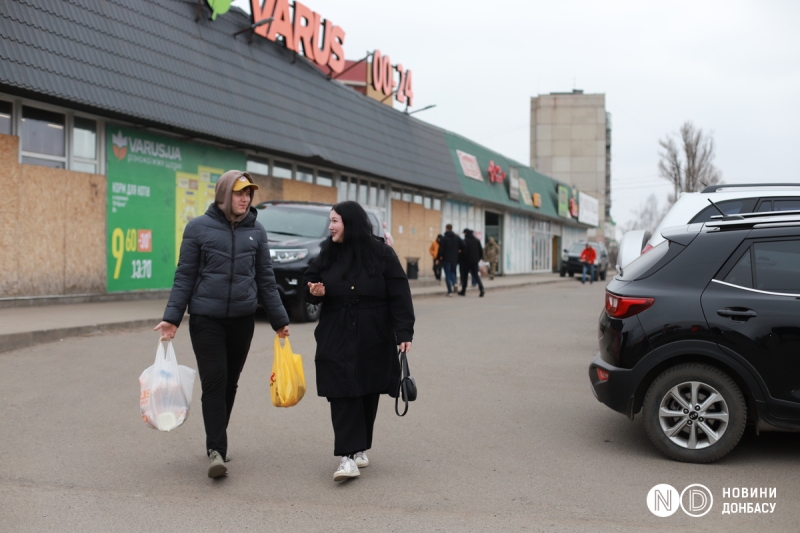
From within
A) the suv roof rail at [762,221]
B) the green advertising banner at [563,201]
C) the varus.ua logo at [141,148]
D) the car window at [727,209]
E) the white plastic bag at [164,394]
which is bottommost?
the white plastic bag at [164,394]

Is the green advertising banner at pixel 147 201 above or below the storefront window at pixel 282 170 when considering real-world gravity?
below

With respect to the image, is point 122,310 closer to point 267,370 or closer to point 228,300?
point 267,370

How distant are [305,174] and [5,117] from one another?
35.3ft

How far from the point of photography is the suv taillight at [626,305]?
5.81 m

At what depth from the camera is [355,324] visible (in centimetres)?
527

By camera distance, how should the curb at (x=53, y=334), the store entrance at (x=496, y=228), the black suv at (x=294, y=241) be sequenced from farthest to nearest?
the store entrance at (x=496, y=228) < the black suv at (x=294, y=241) < the curb at (x=53, y=334)

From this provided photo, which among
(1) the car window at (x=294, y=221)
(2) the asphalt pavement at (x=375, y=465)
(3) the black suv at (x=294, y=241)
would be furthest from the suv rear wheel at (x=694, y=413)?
Result: (1) the car window at (x=294, y=221)

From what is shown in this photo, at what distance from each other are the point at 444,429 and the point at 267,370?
10.6ft

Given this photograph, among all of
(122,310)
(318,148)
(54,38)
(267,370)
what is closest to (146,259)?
(122,310)

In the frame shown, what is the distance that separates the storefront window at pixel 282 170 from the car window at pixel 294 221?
7.77 m

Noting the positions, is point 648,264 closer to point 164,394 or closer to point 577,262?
point 164,394

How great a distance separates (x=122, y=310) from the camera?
1451 cm

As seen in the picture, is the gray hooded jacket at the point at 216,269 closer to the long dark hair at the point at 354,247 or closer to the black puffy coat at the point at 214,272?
the black puffy coat at the point at 214,272

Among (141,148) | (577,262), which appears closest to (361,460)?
(141,148)
